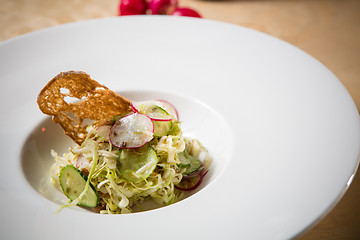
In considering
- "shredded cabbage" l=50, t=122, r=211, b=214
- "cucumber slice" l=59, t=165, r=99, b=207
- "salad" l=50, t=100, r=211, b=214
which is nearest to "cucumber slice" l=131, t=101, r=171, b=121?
"salad" l=50, t=100, r=211, b=214

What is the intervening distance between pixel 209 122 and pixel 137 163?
590mm

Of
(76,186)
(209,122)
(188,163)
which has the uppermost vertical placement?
(209,122)

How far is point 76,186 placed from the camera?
2072 mm

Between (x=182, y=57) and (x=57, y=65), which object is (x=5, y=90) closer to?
(x=57, y=65)

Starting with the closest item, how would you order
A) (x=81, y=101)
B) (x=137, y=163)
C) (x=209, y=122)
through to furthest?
(x=137, y=163) → (x=81, y=101) → (x=209, y=122)

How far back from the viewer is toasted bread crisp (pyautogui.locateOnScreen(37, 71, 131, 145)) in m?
2.08

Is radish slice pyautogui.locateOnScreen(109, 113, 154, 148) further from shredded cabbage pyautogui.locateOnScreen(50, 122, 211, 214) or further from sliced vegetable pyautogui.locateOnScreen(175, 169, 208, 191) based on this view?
sliced vegetable pyautogui.locateOnScreen(175, 169, 208, 191)

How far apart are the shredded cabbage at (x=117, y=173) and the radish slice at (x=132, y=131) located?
64mm

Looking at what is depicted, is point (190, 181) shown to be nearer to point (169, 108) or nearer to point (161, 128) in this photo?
point (161, 128)

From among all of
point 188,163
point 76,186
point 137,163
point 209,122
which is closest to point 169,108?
point 209,122

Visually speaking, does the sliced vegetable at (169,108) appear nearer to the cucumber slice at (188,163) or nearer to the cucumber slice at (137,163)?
the cucumber slice at (188,163)

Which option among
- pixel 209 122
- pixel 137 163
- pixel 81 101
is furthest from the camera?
pixel 209 122

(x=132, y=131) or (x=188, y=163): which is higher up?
(x=132, y=131)

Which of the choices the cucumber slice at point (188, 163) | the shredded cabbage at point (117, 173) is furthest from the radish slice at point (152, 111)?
the cucumber slice at point (188, 163)
